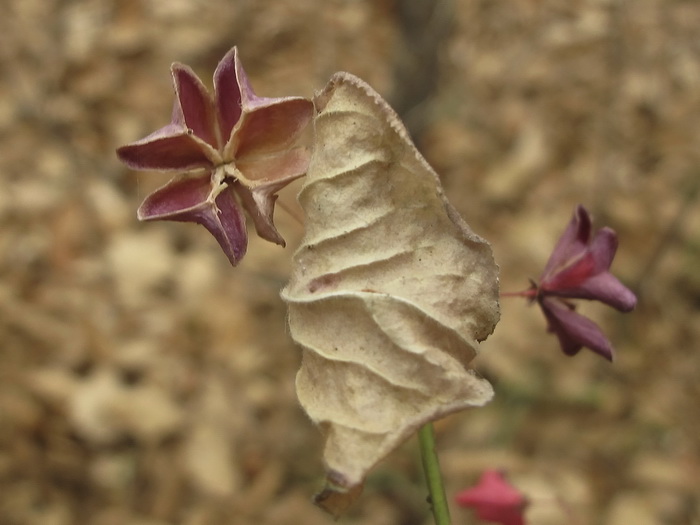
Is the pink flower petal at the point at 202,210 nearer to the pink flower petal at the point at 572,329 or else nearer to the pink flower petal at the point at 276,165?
the pink flower petal at the point at 276,165

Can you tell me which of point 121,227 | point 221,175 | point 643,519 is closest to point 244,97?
point 221,175

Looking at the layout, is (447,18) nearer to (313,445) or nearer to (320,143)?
(313,445)

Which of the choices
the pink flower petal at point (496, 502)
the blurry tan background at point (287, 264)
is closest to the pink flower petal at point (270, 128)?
the pink flower petal at point (496, 502)

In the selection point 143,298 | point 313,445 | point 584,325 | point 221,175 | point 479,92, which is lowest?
point 313,445

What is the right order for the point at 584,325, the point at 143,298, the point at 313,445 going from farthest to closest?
1. the point at 143,298
2. the point at 313,445
3. the point at 584,325

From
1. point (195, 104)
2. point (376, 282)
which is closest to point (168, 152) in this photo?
point (195, 104)

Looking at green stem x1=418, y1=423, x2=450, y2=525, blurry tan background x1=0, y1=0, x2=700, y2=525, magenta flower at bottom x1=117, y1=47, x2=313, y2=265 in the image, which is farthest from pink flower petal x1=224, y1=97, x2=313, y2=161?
blurry tan background x1=0, y1=0, x2=700, y2=525

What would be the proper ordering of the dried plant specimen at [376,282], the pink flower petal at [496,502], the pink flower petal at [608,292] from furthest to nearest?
the pink flower petal at [496,502]
the pink flower petal at [608,292]
the dried plant specimen at [376,282]

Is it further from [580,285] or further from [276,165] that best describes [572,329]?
[276,165]
